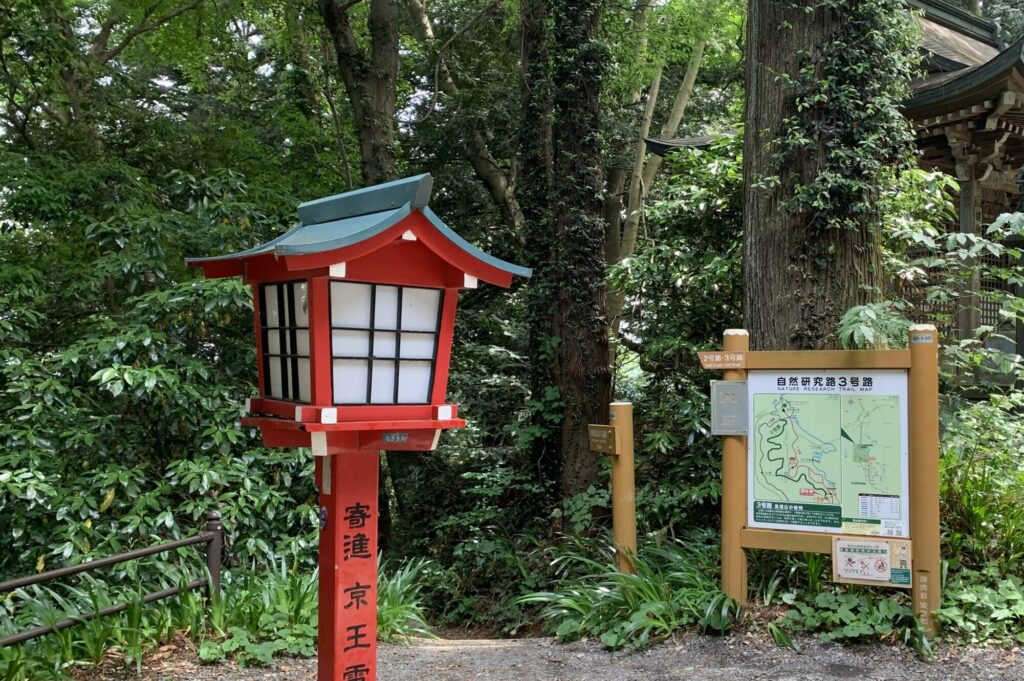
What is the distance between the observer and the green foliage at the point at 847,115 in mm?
5512

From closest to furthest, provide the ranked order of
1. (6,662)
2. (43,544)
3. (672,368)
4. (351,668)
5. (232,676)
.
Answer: (351,668) < (6,662) < (232,676) < (43,544) < (672,368)

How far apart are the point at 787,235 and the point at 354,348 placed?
11.9 ft

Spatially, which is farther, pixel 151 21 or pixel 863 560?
pixel 151 21

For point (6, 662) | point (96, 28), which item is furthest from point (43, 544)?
point (96, 28)

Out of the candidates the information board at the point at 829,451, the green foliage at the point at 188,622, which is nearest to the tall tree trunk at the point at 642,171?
the information board at the point at 829,451

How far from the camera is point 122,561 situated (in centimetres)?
499

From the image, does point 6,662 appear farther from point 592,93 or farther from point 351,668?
point 592,93

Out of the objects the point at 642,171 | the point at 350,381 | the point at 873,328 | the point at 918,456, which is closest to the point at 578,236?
the point at 873,328

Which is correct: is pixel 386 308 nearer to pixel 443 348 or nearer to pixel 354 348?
pixel 354 348

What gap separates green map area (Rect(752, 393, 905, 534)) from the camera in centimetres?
469

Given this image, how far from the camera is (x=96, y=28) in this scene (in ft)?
41.6

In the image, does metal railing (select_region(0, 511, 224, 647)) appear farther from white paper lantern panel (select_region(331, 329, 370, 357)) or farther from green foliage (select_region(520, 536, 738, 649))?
white paper lantern panel (select_region(331, 329, 370, 357))

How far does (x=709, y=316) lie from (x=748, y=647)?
3.17m

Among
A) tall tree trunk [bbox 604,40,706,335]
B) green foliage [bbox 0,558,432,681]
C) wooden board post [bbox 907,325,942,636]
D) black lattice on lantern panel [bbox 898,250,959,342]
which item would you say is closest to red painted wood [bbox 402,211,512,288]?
wooden board post [bbox 907,325,942,636]
